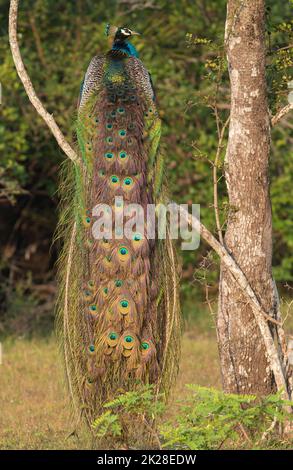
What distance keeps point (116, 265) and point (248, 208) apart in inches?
32.9

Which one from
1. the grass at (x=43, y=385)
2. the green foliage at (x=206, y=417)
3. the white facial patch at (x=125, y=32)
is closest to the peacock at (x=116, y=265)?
the green foliage at (x=206, y=417)

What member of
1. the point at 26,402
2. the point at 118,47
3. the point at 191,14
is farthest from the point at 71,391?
the point at 191,14

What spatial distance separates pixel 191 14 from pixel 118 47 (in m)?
4.25

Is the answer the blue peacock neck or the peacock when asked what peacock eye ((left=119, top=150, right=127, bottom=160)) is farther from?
the blue peacock neck

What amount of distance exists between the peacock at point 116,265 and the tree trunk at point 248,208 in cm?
34

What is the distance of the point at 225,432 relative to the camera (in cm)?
500

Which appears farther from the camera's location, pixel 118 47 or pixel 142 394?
pixel 118 47

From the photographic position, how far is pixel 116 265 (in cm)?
566

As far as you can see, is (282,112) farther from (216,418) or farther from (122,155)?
(216,418)

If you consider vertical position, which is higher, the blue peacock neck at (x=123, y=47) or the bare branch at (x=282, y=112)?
the blue peacock neck at (x=123, y=47)

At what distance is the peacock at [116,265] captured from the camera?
5.64 meters

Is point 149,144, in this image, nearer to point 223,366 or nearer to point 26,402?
point 223,366

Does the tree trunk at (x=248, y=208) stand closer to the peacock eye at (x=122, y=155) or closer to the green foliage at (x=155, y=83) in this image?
the peacock eye at (x=122, y=155)

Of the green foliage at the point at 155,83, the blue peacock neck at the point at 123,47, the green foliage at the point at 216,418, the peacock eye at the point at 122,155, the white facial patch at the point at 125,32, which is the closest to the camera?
the green foliage at the point at 216,418
